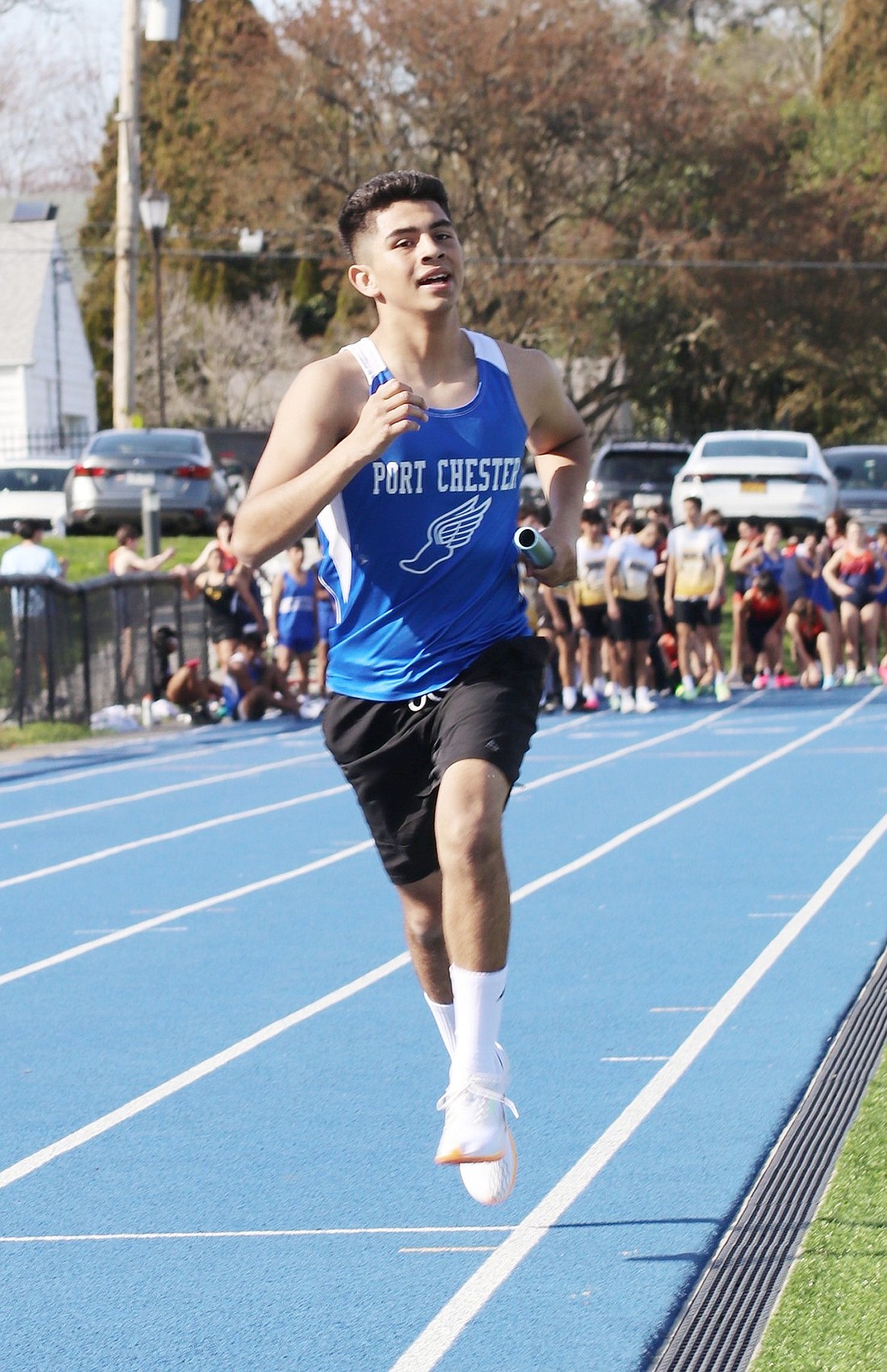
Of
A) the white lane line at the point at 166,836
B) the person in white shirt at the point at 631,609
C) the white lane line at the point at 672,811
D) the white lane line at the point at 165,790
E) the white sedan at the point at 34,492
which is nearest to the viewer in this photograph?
the white lane line at the point at 672,811

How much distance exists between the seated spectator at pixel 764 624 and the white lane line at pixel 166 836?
27.8 ft

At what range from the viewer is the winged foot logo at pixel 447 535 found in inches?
179

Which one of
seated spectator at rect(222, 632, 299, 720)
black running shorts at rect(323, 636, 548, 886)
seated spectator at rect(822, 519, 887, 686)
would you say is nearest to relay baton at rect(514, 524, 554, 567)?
black running shorts at rect(323, 636, 548, 886)

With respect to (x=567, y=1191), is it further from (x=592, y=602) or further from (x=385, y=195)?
(x=592, y=602)

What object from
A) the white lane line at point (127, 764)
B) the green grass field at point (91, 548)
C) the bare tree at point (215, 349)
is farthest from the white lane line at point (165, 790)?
the bare tree at point (215, 349)

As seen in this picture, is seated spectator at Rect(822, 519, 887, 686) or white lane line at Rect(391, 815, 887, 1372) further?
seated spectator at Rect(822, 519, 887, 686)

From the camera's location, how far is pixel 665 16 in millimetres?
58594

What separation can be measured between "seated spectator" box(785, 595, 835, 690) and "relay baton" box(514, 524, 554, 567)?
18026 millimetres

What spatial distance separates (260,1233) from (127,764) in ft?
39.6

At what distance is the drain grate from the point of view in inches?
158

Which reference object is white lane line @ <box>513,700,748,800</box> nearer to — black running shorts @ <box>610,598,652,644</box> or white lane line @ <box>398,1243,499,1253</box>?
black running shorts @ <box>610,598,652,644</box>

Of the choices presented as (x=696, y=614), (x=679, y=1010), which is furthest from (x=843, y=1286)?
(x=696, y=614)

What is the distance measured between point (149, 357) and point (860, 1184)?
48271 millimetres

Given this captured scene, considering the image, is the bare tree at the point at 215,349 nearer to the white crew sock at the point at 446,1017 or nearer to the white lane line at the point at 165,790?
the white lane line at the point at 165,790
